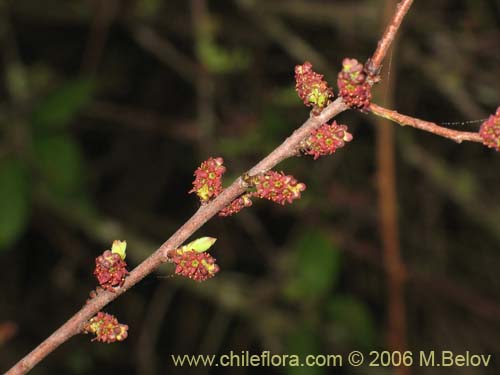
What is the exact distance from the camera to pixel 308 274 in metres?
3.60

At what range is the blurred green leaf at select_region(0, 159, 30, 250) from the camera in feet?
10.7

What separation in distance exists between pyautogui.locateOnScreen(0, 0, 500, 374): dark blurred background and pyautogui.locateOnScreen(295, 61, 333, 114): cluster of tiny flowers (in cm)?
267

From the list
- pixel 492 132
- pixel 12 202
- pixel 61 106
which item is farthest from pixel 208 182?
pixel 61 106

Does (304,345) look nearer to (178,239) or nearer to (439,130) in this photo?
(178,239)

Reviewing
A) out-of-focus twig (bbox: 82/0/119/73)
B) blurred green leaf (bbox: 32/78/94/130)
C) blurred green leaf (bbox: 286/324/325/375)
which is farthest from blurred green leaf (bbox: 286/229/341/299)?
out-of-focus twig (bbox: 82/0/119/73)

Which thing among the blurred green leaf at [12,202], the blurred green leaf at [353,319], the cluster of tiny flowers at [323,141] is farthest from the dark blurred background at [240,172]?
the cluster of tiny flowers at [323,141]

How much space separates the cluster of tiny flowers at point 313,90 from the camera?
108 cm

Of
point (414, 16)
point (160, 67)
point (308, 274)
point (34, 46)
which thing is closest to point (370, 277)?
point (308, 274)

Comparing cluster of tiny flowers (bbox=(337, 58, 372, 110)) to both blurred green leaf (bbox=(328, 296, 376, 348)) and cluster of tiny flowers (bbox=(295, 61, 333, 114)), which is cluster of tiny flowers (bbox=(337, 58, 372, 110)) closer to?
cluster of tiny flowers (bbox=(295, 61, 333, 114))

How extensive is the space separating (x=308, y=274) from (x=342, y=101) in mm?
2648

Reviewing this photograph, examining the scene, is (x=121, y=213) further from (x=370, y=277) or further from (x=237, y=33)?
(x=370, y=277)

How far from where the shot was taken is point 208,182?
1.17 m

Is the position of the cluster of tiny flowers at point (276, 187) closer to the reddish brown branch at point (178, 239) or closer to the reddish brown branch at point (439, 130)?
the reddish brown branch at point (178, 239)

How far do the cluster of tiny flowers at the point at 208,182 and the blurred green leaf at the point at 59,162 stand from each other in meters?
2.45
